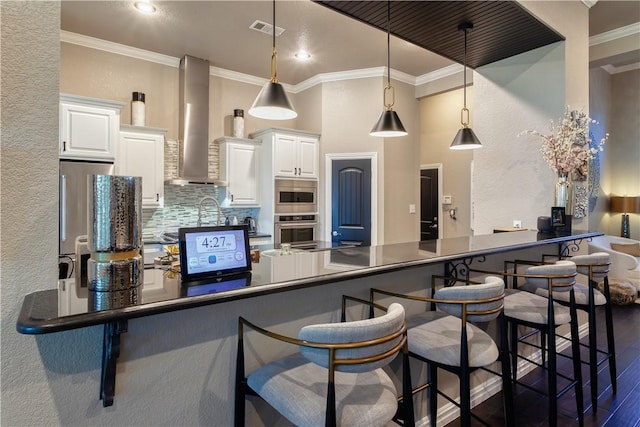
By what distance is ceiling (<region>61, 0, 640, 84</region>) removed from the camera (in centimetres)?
350

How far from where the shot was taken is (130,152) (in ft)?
13.9

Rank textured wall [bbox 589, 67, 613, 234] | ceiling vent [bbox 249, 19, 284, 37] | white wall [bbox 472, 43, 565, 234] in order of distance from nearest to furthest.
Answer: white wall [bbox 472, 43, 565, 234]
ceiling vent [bbox 249, 19, 284, 37]
textured wall [bbox 589, 67, 613, 234]

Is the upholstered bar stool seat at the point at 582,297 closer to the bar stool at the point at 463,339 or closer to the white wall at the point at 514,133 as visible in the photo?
the bar stool at the point at 463,339

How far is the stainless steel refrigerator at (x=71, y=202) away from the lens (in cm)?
350

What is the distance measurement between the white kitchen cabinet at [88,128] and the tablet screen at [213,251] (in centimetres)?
325

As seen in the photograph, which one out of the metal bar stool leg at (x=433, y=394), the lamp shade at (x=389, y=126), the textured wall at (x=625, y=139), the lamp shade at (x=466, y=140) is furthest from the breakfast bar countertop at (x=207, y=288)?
the textured wall at (x=625, y=139)

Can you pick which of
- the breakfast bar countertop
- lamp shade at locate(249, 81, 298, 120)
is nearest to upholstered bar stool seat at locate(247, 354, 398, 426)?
the breakfast bar countertop

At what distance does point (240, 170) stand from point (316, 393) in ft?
13.8

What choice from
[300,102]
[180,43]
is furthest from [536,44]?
[180,43]

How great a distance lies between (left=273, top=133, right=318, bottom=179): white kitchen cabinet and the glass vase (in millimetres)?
3134

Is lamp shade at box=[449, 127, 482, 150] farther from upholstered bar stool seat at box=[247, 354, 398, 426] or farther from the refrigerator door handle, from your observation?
the refrigerator door handle

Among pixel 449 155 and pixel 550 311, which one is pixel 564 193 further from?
pixel 449 155

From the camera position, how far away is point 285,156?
5.08 metres

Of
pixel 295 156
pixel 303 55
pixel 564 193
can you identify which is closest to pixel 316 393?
pixel 564 193
